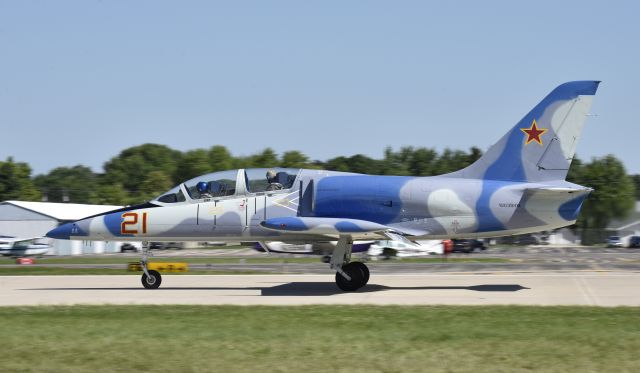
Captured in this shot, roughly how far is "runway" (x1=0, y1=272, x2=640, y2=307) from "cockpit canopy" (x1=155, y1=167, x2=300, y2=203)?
237 cm

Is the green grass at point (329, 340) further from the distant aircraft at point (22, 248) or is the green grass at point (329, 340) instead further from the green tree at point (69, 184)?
the green tree at point (69, 184)

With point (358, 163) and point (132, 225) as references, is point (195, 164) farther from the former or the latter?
point (132, 225)

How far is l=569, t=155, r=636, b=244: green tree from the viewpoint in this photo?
1895 inches

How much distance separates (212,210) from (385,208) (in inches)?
167

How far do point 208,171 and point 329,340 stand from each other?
7912 cm

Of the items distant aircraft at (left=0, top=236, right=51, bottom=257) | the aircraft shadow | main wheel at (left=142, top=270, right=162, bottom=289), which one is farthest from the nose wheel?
distant aircraft at (left=0, top=236, right=51, bottom=257)

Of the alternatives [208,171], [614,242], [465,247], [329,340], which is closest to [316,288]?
[329,340]

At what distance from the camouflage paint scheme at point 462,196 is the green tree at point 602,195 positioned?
102 ft

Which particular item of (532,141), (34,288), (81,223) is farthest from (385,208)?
(34,288)

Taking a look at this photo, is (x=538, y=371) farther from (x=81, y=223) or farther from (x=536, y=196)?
(x=81, y=223)

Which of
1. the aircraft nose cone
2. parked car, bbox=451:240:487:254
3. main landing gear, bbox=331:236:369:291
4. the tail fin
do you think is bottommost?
parked car, bbox=451:240:487:254

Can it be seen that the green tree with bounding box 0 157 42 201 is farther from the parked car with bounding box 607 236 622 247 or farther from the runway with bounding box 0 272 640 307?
the runway with bounding box 0 272 640 307

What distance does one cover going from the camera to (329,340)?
10719 millimetres

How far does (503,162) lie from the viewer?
60.6 ft
